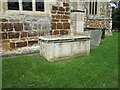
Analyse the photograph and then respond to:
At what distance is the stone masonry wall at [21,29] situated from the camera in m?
4.66

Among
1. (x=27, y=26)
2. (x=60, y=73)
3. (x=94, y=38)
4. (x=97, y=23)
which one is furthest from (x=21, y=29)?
(x=97, y=23)

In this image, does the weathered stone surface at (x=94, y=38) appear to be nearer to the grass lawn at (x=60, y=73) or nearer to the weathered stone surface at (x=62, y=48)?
the weathered stone surface at (x=62, y=48)

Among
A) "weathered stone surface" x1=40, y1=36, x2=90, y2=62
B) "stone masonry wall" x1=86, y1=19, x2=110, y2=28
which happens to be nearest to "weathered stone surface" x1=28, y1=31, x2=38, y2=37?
"weathered stone surface" x1=40, y1=36, x2=90, y2=62

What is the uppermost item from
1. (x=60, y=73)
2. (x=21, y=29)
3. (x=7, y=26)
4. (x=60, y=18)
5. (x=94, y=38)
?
(x=60, y=18)

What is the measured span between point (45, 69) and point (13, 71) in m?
0.95

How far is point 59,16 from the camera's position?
5703 mm

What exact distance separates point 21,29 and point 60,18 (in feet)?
6.32

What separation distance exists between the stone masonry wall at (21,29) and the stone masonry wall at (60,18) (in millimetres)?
307

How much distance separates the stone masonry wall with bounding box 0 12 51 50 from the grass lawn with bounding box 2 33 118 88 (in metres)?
0.79

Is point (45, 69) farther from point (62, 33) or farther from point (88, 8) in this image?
point (88, 8)

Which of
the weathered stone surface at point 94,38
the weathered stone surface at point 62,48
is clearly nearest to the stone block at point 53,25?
the weathered stone surface at point 62,48

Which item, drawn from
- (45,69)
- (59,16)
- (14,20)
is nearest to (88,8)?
(59,16)

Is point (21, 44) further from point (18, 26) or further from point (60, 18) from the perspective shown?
point (60, 18)

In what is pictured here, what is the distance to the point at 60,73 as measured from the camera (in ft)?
11.4
